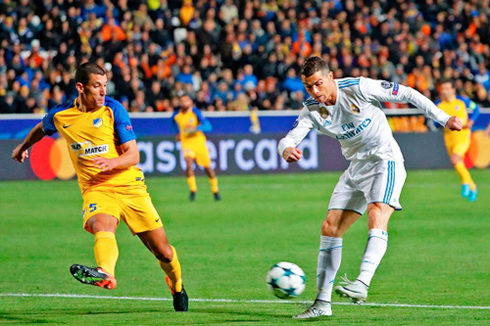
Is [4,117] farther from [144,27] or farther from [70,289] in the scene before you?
[70,289]

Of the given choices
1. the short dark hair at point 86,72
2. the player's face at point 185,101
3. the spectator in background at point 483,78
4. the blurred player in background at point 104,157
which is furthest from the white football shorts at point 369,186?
the spectator in background at point 483,78

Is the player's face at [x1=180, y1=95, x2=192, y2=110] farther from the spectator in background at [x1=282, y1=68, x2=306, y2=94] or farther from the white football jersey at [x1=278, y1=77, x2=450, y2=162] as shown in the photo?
the white football jersey at [x1=278, y1=77, x2=450, y2=162]

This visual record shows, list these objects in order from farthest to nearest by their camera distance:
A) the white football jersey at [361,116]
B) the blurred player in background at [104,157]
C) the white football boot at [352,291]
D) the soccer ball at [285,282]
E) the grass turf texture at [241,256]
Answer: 1. the grass turf texture at [241,256]
2. the white football jersey at [361,116]
3. the soccer ball at [285,282]
4. the blurred player in background at [104,157]
5. the white football boot at [352,291]

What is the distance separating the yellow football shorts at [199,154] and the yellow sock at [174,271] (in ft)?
40.5

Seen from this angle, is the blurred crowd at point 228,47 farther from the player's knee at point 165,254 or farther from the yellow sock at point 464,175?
the player's knee at point 165,254

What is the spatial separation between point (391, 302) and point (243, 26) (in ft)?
66.4

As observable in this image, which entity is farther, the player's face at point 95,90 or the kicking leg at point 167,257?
the kicking leg at point 167,257

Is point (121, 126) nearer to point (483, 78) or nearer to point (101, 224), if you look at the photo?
point (101, 224)

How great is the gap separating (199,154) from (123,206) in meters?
13.5

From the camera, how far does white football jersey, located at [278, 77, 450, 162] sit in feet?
23.5

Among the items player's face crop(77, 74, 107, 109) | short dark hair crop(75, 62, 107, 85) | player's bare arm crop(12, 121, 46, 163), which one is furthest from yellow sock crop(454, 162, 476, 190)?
short dark hair crop(75, 62, 107, 85)

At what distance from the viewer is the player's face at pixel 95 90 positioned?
22.4 ft

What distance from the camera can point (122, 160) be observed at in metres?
6.87

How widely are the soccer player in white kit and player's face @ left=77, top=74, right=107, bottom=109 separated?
1.42m
